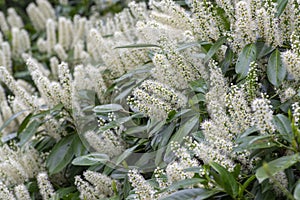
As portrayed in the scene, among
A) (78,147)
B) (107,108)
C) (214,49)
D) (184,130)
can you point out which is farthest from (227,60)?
(78,147)

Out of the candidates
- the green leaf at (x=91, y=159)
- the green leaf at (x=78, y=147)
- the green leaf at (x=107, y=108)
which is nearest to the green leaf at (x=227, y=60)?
the green leaf at (x=107, y=108)

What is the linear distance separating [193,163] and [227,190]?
15 centimetres

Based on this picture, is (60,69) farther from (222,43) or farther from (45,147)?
(222,43)

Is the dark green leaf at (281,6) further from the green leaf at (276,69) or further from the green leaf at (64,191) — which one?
the green leaf at (64,191)

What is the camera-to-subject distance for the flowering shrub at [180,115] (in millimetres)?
1539

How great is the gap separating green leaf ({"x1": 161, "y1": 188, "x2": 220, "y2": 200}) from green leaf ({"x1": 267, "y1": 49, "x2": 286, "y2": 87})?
0.48 meters

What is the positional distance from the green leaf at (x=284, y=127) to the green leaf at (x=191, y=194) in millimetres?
256

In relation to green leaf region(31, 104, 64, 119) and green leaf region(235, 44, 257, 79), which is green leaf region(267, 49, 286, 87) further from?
green leaf region(31, 104, 64, 119)

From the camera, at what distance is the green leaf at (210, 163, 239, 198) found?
150 cm

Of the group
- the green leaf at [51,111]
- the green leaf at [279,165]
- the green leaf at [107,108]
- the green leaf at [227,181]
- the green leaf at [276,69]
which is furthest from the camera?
the green leaf at [51,111]

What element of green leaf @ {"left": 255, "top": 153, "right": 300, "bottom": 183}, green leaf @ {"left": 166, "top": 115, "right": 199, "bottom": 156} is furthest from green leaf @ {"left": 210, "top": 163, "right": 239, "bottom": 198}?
green leaf @ {"left": 166, "top": 115, "right": 199, "bottom": 156}

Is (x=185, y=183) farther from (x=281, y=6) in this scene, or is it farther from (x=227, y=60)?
(x=281, y=6)

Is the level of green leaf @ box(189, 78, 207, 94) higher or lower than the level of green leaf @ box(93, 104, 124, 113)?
higher

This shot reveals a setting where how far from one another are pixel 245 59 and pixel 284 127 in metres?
0.41
